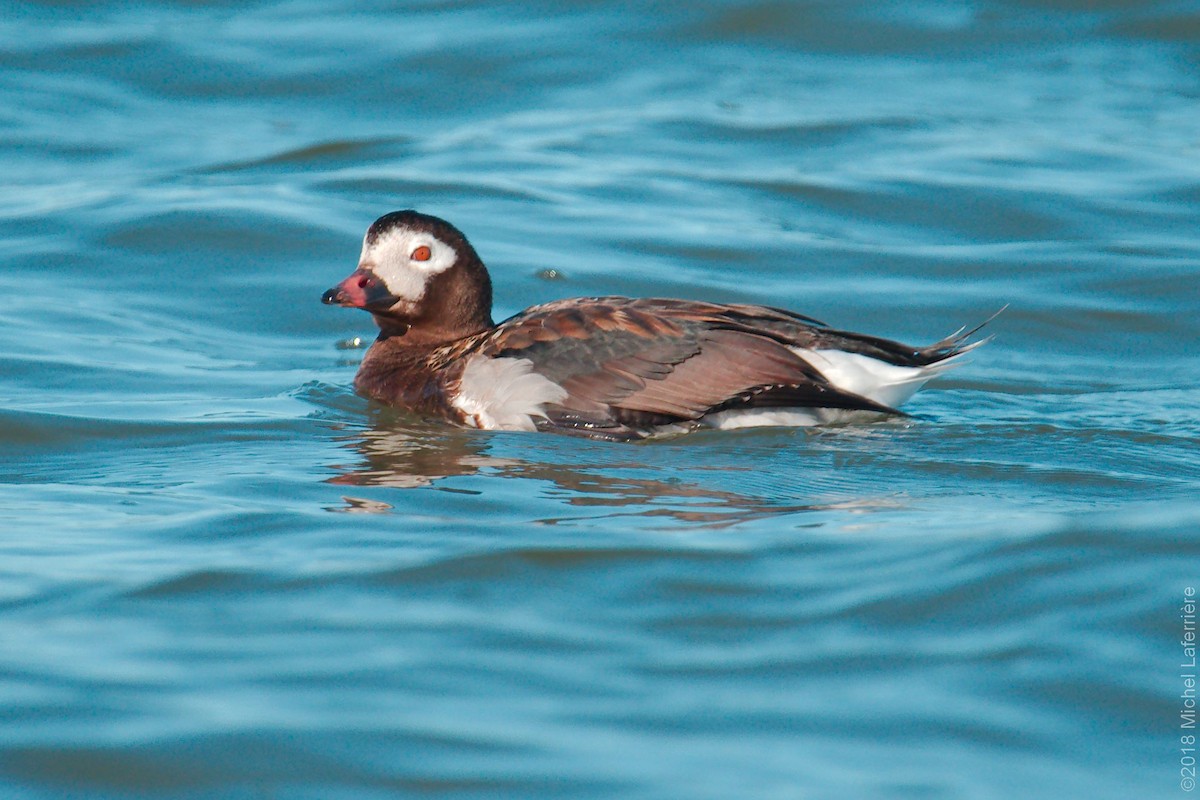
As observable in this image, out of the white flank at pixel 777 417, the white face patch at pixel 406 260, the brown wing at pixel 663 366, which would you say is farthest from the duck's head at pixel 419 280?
the white flank at pixel 777 417

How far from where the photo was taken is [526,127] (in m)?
15.0

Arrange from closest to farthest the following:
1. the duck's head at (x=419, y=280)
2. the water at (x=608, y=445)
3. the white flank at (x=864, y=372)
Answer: the water at (x=608, y=445) < the white flank at (x=864, y=372) < the duck's head at (x=419, y=280)

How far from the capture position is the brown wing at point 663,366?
743 centimetres

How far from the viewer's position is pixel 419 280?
8.31 m

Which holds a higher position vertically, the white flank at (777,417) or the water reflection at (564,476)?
the white flank at (777,417)

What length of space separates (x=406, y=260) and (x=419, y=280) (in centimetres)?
12

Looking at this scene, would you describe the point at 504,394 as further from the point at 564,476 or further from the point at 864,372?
the point at 864,372

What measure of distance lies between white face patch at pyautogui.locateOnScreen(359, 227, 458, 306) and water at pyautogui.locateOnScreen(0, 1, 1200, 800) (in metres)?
0.63

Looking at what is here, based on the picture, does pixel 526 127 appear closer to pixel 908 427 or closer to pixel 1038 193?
pixel 1038 193

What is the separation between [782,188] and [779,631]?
8.16m

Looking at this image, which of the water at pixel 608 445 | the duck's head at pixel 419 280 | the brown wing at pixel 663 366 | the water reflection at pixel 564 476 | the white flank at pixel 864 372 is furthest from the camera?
the duck's head at pixel 419 280

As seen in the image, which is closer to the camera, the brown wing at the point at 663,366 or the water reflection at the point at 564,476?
the water reflection at the point at 564,476

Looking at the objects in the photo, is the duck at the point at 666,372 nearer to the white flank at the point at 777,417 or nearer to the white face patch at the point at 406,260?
the white flank at the point at 777,417

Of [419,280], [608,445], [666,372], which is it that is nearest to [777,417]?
[666,372]
